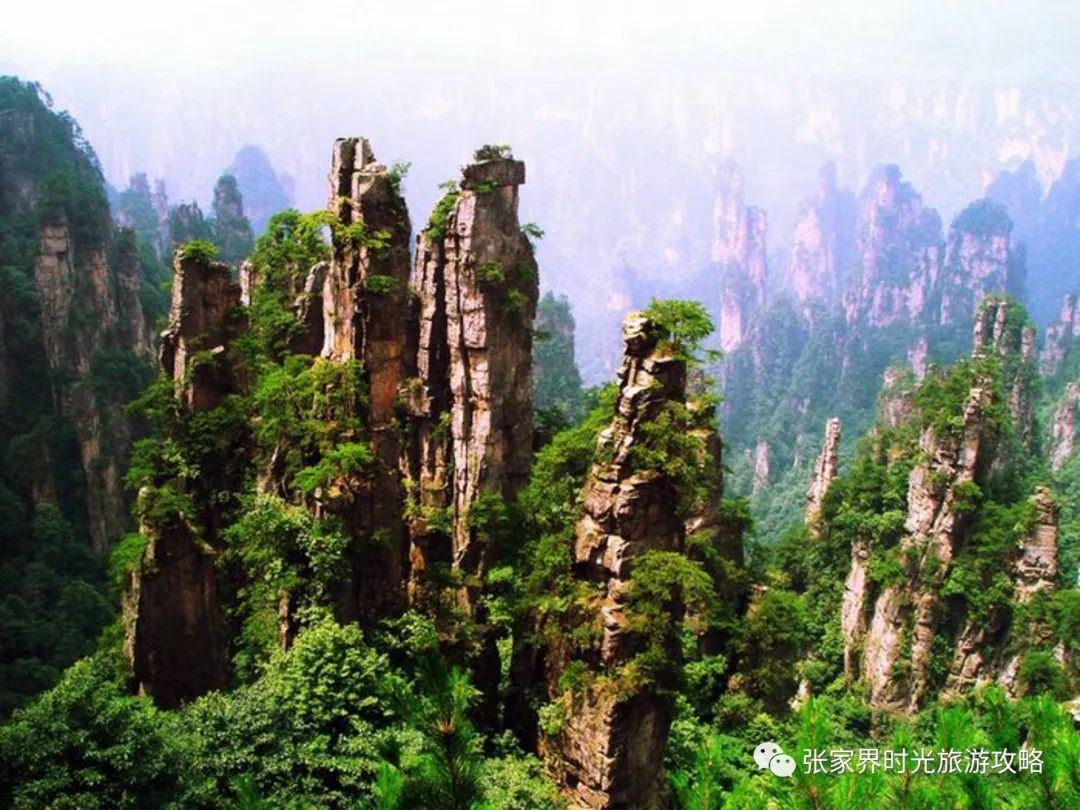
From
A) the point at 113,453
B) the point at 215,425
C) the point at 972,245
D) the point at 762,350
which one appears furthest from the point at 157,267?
the point at 972,245

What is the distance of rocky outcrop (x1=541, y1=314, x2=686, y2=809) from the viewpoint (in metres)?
16.8

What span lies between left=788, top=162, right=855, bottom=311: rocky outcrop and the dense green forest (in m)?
143

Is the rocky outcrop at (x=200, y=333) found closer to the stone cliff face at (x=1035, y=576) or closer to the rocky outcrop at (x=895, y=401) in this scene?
the stone cliff face at (x=1035, y=576)

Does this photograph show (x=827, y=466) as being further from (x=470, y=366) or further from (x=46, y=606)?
(x=46, y=606)

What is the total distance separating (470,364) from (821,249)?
167 metres

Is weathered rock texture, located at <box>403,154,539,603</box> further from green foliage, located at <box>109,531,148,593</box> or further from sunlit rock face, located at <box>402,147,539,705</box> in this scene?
green foliage, located at <box>109,531,148,593</box>

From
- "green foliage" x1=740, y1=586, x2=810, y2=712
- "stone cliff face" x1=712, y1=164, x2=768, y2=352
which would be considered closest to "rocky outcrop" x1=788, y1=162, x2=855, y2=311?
"stone cliff face" x1=712, y1=164, x2=768, y2=352

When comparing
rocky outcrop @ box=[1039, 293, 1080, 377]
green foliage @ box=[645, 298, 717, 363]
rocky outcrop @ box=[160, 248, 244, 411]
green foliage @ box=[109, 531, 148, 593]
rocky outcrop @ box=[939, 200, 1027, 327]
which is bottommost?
green foliage @ box=[109, 531, 148, 593]

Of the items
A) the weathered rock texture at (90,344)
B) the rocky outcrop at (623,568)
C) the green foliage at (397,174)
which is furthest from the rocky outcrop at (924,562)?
the weathered rock texture at (90,344)

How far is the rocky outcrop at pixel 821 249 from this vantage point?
179 metres

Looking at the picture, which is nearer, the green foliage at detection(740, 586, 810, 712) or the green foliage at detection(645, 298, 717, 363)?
the green foliage at detection(645, 298, 717, 363)

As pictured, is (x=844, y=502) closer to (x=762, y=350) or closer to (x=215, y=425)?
(x=215, y=425)

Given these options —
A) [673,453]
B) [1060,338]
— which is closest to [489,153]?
[673,453]

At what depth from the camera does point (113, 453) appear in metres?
42.4
